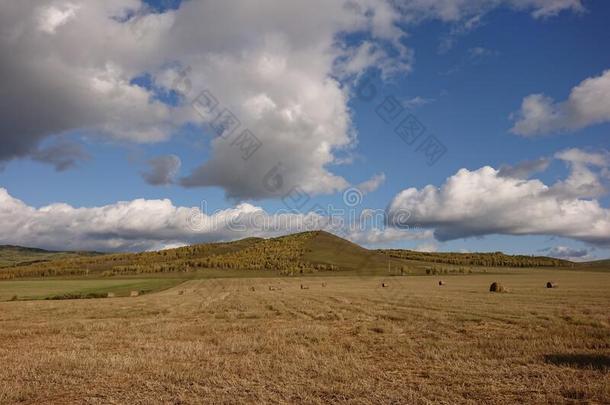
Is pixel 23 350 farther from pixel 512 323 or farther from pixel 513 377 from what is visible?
pixel 512 323

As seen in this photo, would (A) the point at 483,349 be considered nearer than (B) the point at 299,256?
Yes

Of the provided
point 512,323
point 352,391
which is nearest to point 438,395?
A: point 352,391

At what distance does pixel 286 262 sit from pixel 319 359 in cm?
14832

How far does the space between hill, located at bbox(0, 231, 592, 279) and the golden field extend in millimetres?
119256

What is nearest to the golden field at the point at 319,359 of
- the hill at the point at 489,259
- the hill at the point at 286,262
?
the hill at the point at 286,262

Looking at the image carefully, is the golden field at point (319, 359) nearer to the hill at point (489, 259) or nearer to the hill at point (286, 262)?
the hill at point (286, 262)

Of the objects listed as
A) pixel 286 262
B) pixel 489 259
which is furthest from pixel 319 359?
pixel 489 259

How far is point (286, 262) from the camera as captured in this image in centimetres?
16388

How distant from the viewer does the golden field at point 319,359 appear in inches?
477

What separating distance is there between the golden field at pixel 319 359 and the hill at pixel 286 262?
391 feet

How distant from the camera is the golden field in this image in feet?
39.8

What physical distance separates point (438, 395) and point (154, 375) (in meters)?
7.85

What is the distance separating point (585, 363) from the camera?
1519 cm

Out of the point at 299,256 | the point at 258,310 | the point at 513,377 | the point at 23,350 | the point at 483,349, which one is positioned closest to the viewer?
the point at 513,377
